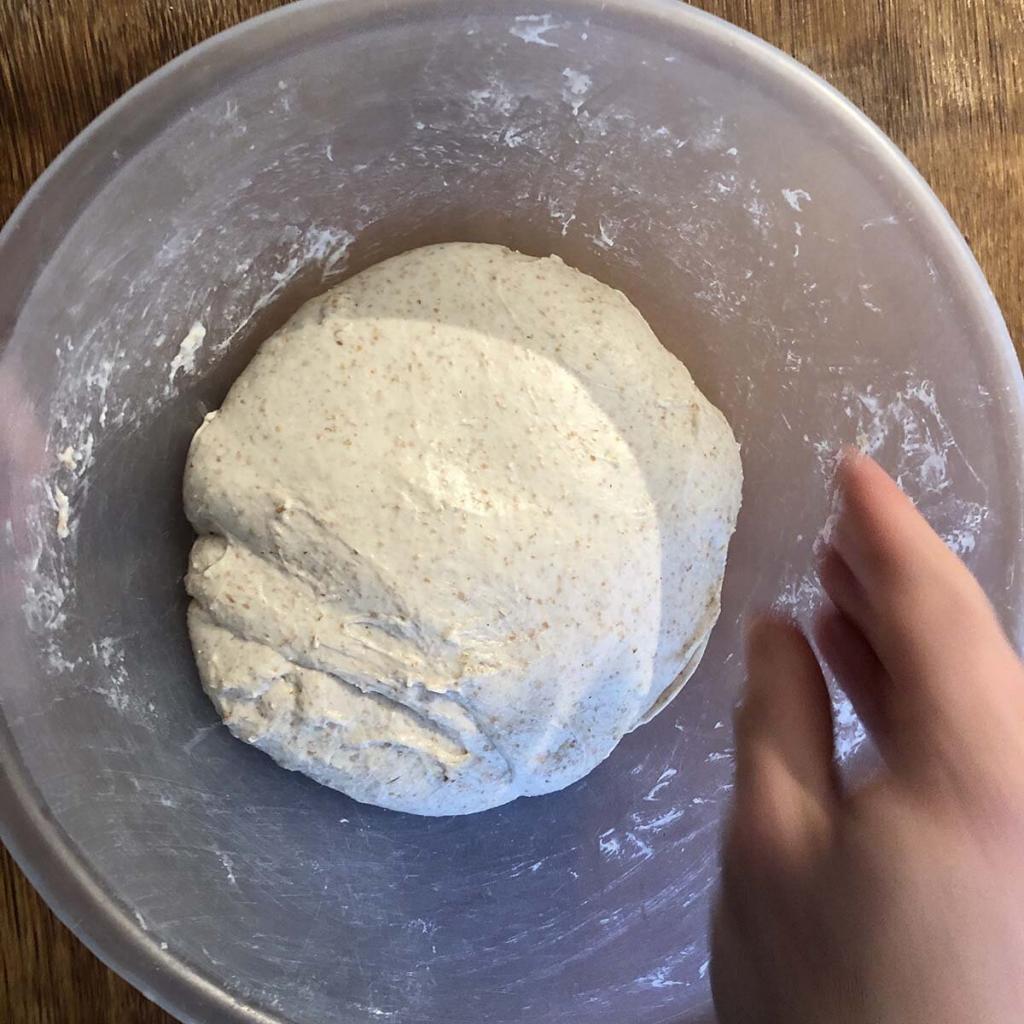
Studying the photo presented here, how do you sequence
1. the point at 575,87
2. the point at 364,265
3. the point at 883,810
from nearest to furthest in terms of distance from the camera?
the point at 883,810
the point at 575,87
the point at 364,265

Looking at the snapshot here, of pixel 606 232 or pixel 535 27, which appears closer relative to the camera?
pixel 535 27

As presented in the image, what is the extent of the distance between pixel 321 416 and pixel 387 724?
0.33 meters

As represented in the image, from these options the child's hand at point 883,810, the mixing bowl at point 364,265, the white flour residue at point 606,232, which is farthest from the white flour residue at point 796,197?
the child's hand at point 883,810

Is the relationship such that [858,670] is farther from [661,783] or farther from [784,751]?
[661,783]

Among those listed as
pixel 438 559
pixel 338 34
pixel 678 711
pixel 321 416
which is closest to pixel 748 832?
pixel 678 711

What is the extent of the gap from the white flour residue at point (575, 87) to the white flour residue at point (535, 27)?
0.03 meters

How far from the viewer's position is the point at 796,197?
97cm

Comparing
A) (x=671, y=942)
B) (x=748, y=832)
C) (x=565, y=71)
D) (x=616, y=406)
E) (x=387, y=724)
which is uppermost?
(x=565, y=71)

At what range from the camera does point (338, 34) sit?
2.90 feet

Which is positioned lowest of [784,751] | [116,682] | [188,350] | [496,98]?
[784,751]

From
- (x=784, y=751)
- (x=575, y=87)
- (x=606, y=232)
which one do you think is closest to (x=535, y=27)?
(x=575, y=87)

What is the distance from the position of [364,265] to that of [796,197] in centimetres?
49

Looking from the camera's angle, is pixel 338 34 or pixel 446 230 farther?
pixel 446 230

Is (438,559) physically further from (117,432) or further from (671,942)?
(671,942)
